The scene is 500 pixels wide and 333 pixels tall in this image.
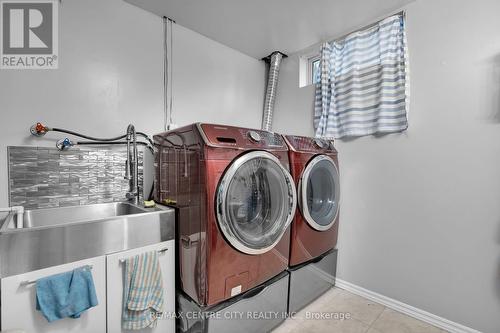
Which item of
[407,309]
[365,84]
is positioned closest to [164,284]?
[407,309]

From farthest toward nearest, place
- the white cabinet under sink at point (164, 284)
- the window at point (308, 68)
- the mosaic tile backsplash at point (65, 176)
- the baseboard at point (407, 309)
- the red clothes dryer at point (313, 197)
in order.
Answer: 1. the window at point (308, 68)
2. the red clothes dryer at point (313, 197)
3. the baseboard at point (407, 309)
4. the mosaic tile backsplash at point (65, 176)
5. the white cabinet under sink at point (164, 284)

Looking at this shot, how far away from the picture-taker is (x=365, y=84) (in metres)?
2.07

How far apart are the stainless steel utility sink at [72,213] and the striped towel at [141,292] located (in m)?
0.32

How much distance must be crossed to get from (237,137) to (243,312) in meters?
1.12

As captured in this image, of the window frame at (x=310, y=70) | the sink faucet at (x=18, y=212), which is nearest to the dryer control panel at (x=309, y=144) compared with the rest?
the window frame at (x=310, y=70)

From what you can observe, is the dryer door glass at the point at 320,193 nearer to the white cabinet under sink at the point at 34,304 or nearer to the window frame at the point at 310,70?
the window frame at the point at 310,70

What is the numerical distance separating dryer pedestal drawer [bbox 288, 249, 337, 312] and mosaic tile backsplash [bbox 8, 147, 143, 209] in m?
1.56

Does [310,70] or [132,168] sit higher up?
[310,70]

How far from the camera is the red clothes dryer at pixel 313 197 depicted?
181 centimetres

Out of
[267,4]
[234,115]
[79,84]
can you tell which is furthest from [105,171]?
[267,4]

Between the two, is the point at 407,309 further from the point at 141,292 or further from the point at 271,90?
the point at 271,90

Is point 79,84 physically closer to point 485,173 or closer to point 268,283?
point 268,283

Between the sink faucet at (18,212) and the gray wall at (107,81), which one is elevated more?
the gray wall at (107,81)

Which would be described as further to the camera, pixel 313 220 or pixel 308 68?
pixel 308 68
